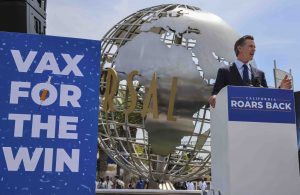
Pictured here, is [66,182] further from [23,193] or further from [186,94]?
[186,94]

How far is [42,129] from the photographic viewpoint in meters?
2.95

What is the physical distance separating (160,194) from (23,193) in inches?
110

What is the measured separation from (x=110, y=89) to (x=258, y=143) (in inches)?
173

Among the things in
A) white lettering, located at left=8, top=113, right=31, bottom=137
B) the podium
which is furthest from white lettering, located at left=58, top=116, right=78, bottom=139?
the podium

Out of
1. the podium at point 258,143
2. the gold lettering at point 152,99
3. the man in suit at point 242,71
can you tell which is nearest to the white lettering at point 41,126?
the podium at point 258,143

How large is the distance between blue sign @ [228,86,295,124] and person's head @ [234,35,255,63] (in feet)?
1.69

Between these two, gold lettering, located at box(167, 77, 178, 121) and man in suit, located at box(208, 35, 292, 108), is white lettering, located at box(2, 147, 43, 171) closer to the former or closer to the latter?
man in suit, located at box(208, 35, 292, 108)

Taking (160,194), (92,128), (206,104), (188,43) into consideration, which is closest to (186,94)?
(206,104)

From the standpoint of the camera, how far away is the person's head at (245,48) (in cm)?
345

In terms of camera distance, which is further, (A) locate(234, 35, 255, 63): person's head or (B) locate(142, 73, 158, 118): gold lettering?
(B) locate(142, 73, 158, 118): gold lettering

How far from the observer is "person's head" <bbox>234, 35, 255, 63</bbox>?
3453 millimetres

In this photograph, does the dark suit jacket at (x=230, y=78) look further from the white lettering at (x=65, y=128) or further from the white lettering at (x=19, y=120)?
the white lettering at (x=19, y=120)

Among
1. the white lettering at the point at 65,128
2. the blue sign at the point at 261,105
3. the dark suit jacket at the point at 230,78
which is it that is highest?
the dark suit jacket at the point at 230,78

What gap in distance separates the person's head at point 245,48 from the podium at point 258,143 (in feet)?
1.69
